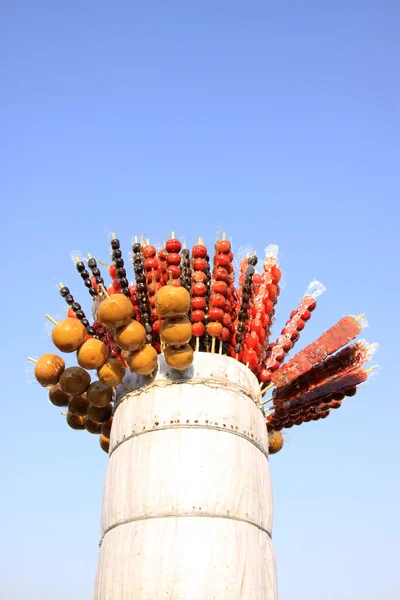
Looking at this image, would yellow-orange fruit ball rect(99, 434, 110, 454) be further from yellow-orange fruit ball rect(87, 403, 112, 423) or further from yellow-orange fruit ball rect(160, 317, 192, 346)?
yellow-orange fruit ball rect(160, 317, 192, 346)

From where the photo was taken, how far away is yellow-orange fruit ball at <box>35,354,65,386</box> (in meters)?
10.4

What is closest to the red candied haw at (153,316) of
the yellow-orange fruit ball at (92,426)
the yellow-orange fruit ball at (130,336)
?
the yellow-orange fruit ball at (130,336)

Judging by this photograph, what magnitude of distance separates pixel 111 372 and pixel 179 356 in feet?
3.34

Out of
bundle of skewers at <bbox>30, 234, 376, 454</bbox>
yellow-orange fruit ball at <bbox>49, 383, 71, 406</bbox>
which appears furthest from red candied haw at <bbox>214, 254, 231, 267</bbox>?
yellow-orange fruit ball at <bbox>49, 383, 71, 406</bbox>

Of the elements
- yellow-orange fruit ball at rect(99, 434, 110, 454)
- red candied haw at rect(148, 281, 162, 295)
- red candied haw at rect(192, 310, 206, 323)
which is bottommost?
yellow-orange fruit ball at rect(99, 434, 110, 454)

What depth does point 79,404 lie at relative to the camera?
1120 centimetres

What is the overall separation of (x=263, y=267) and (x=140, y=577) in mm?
4884

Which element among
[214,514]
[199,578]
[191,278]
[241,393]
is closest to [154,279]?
[191,278]

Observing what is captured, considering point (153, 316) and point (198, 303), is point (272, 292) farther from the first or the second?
point (153, 316)

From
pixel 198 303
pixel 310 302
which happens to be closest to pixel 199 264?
pixel 198 303

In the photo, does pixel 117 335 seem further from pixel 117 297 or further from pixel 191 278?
pixel 191 278

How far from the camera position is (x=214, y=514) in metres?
8.84

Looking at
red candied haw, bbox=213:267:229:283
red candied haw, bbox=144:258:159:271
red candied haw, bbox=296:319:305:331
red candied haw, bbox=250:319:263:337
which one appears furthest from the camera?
red candied haw, bbox=296:319:305:331

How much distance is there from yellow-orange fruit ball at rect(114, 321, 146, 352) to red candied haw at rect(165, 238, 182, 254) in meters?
1.39
